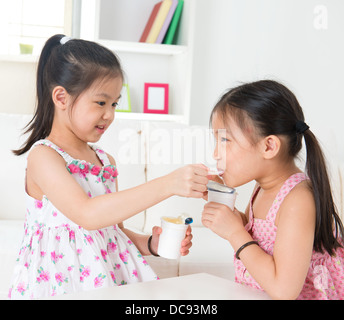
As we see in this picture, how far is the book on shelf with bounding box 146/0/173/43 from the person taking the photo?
3102mm

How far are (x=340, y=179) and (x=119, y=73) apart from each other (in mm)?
1439

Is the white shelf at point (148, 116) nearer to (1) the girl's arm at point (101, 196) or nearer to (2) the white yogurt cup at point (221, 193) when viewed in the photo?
(1) the girl's arm at point (101, 196)

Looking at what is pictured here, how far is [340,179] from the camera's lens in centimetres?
252

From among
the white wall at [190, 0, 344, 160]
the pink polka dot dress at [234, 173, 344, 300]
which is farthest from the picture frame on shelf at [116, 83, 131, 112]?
the pink polka dot dress at [234, 173, 344, 300]

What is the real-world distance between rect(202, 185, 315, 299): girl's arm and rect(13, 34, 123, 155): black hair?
0.51 metres

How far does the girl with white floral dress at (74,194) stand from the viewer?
1.32 meters

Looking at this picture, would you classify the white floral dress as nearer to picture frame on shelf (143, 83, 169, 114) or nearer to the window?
picture frame on shelf (143, 83, 169, 114)

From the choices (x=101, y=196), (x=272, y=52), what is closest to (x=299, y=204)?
(x=101, y=196)

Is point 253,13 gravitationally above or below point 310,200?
above

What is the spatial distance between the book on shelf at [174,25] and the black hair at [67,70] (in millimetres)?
1696

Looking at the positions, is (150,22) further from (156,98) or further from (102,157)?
(102,157)

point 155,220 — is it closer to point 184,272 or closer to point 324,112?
point 184,272

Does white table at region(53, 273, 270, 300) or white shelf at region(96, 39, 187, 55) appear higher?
white shelf at region(96, 39, 187, 55)
